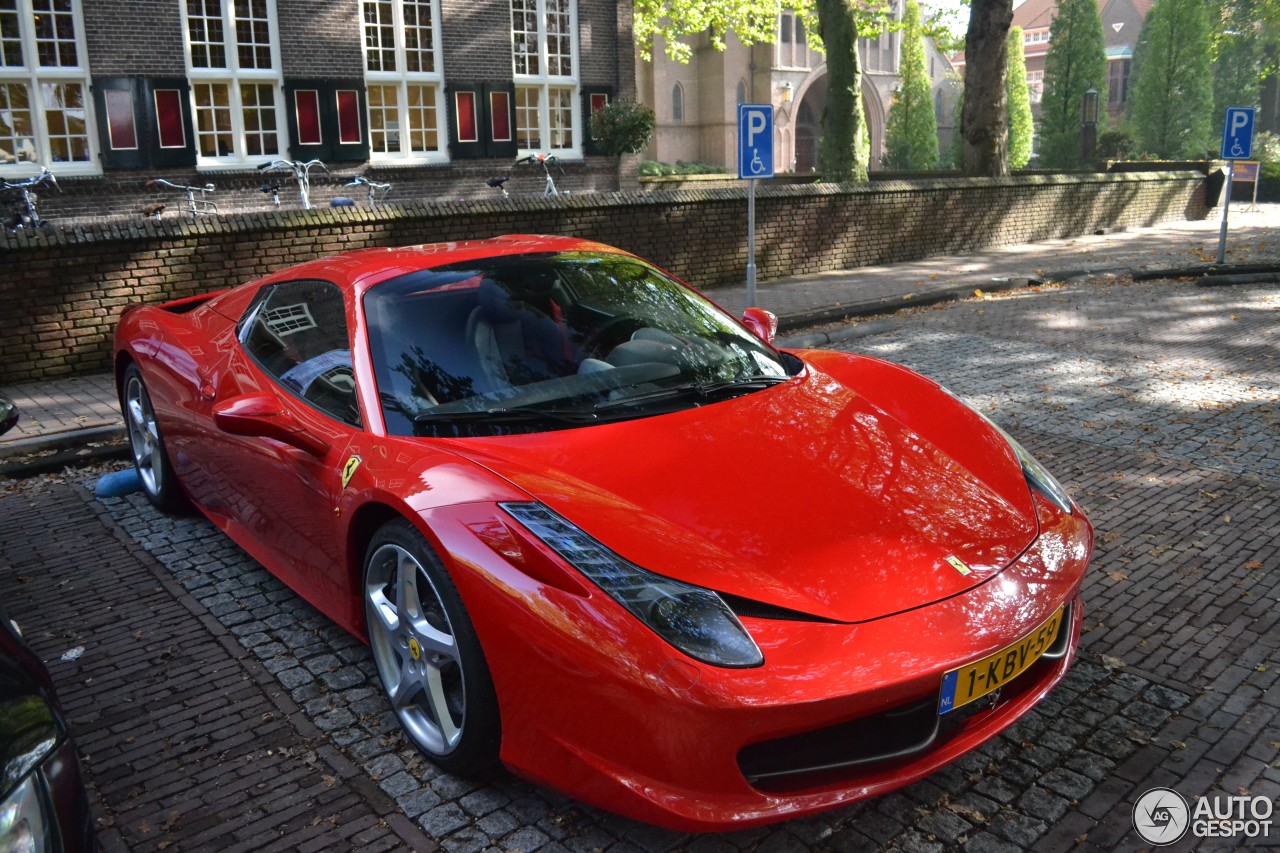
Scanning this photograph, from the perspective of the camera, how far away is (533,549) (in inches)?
107

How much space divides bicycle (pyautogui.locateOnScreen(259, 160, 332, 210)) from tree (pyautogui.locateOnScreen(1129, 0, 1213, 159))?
4286 centimetres

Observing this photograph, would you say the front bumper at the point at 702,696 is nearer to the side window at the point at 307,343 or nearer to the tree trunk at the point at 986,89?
the side window at the point at 307,343

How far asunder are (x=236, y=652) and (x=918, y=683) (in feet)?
8.83

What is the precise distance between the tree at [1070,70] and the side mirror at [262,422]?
44.3 meters

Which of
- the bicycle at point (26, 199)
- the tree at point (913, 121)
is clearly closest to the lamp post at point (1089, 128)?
the tree at point (913, 121)

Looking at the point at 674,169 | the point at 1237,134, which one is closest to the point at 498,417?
the point at 1237,134

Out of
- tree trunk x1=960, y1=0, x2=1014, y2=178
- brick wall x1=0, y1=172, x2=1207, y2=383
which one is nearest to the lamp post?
brick wall x1=0, y1=172, x2=1207, y2=383

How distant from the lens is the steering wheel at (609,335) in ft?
12.4

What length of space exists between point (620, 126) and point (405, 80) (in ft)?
15.0

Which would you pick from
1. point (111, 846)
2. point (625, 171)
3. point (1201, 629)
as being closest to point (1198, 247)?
point (625, 171)

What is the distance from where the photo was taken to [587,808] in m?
2.96

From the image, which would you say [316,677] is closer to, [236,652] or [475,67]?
[236,652]

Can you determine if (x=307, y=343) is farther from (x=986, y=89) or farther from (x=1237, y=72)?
(x=1237, y=72)

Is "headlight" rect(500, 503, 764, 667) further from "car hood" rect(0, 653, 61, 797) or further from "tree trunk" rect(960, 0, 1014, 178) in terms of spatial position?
"tree trunk" rect(960, 0, 1014, 178)
